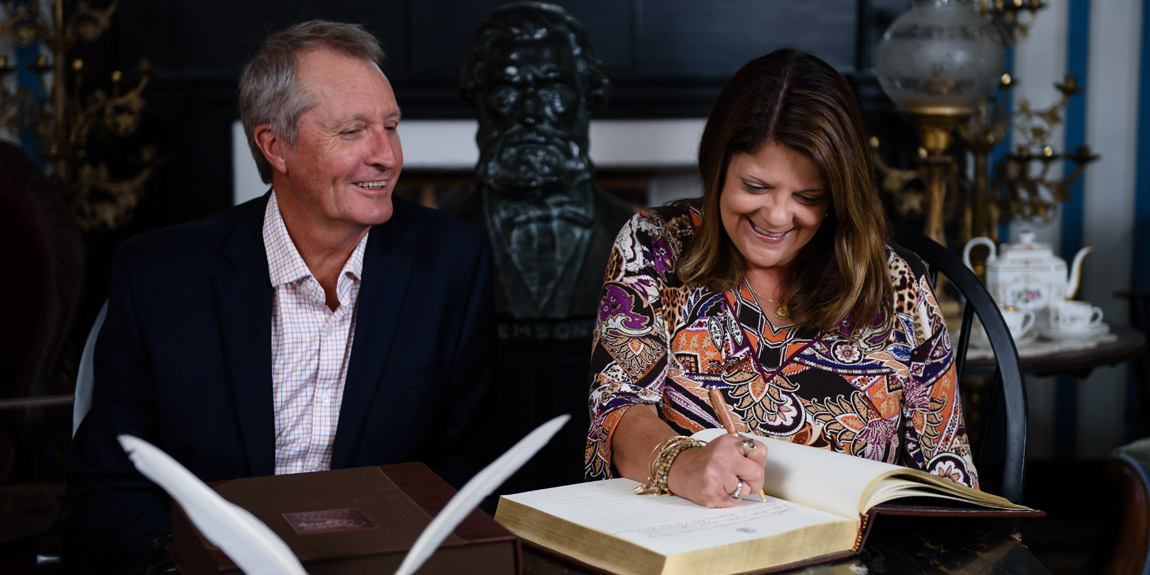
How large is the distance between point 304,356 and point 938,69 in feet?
6.07

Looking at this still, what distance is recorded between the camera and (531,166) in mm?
2572

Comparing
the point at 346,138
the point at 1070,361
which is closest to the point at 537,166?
the point at 346,138

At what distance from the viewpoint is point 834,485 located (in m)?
1.06

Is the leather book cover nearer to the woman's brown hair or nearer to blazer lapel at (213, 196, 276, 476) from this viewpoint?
blazer lapel at (213, 196, 276, 476)

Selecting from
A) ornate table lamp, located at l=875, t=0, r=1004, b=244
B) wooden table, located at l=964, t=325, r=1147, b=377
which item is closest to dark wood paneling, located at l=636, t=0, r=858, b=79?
ornate table lamp, located at l=875, t=0, r=1004, b=244

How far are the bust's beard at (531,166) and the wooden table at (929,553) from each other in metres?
1.59

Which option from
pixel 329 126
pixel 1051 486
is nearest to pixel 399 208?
pixel 329 126

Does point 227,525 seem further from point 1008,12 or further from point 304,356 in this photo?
point 1008,12

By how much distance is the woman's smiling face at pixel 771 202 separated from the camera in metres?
1.43

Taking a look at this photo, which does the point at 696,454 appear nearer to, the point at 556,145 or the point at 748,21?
the point at 556,145

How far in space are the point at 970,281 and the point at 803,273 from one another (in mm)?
244

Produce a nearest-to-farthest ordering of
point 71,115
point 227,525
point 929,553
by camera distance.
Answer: point 227,525, point 929,553, point 71,115

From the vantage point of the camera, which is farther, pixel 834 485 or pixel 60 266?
pixel 60 266

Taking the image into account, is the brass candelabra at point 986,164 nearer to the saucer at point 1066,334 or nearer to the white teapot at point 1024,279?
the white teapot at point 1024,279
